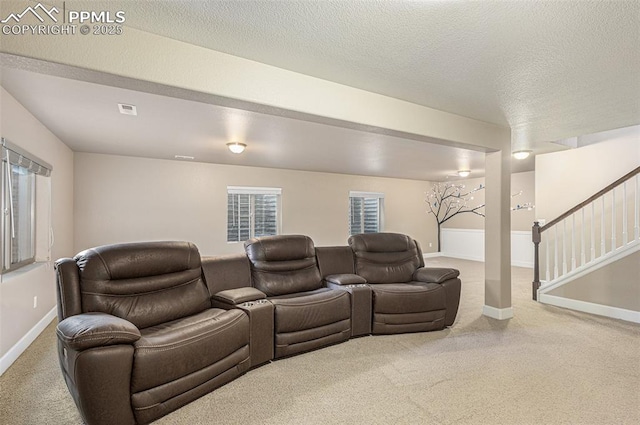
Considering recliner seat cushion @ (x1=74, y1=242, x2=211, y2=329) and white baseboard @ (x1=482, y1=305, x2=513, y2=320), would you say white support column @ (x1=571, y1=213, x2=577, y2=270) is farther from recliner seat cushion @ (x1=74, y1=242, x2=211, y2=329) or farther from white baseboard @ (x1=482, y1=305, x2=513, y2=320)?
recliner seat cushion @ (x1=74, y1=242, x2=211, y2=329)

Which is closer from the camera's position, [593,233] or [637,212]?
[637,212]

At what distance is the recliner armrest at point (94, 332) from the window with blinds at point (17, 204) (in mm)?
1423

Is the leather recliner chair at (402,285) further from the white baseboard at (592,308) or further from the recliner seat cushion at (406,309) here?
the white baseboard at (592,308)

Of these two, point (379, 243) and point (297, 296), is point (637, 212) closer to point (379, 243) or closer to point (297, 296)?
point (379, 243)

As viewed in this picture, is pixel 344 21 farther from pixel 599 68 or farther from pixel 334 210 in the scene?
pixel 334 210

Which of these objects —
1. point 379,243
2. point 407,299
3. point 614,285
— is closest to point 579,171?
point 614,285

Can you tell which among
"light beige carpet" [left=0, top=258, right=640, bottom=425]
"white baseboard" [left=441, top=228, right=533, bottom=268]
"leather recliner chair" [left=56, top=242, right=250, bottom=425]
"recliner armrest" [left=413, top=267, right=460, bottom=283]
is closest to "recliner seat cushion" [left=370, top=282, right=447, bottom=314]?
"recliner armrest" [left=413, top=267, right=460, bottom=283]

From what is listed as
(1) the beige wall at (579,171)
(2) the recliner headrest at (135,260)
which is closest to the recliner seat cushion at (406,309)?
(2) the recliner headrest at (135,260)

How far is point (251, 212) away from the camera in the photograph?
7625 mm

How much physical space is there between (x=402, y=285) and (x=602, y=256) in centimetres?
273

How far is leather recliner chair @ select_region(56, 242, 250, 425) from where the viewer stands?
1878mm

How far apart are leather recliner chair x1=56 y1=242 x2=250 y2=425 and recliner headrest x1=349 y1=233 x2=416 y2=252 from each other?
1.92 metres

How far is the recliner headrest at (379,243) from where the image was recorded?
13.9 feet

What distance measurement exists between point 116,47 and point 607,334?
504cm
